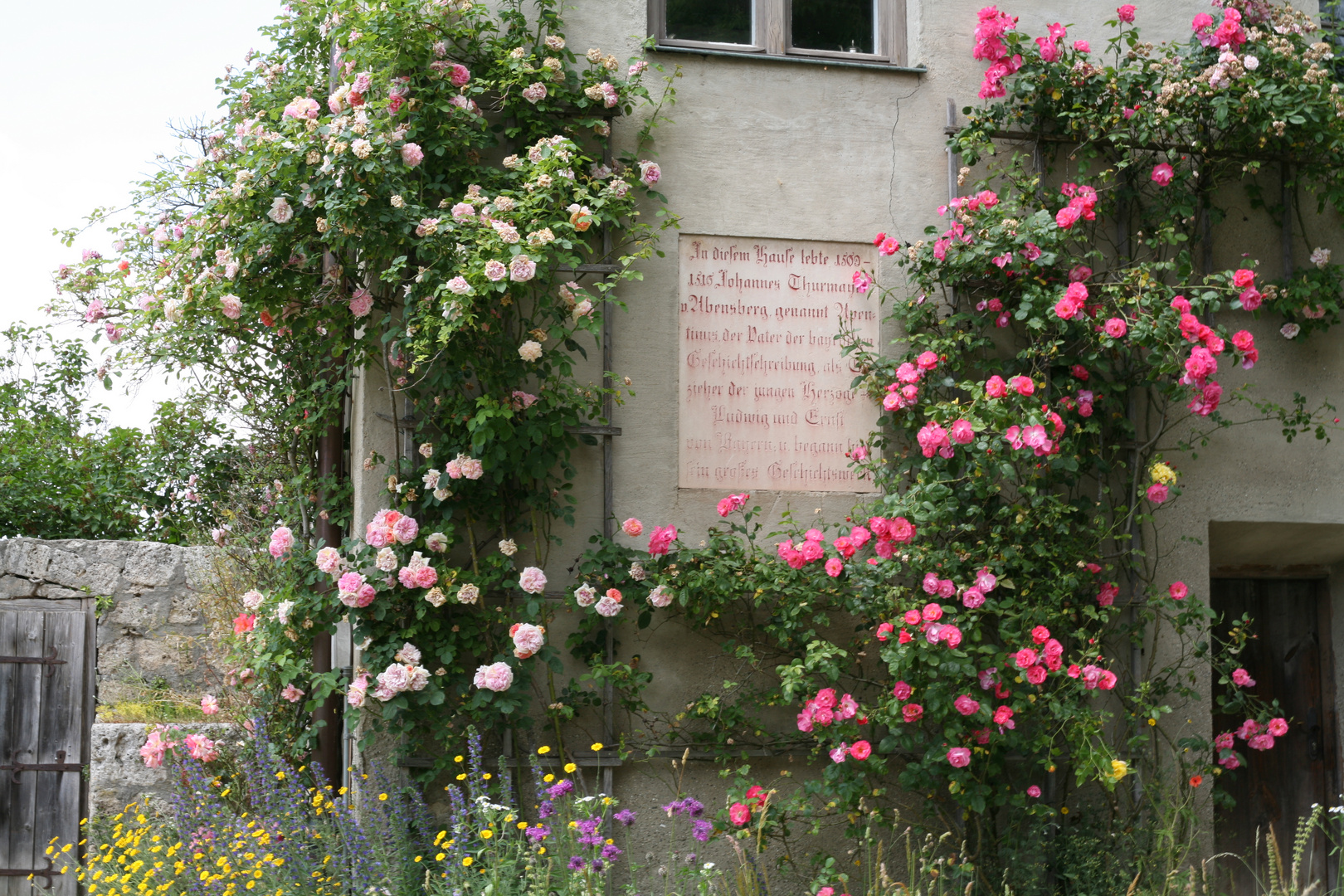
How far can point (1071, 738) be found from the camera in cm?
431

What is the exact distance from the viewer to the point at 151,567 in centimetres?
691

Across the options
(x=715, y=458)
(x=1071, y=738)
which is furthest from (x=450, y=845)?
(x=1071, y=738)

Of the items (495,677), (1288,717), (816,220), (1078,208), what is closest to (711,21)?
(816,220)

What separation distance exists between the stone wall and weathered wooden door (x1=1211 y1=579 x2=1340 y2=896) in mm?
5672

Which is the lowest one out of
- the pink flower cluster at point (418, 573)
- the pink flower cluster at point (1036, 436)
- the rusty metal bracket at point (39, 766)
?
the rusty metal bracket at point (39, 766)

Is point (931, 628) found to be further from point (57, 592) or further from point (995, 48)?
point (57, 592)

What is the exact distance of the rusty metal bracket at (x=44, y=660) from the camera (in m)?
6.83

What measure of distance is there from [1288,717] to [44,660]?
6904mm

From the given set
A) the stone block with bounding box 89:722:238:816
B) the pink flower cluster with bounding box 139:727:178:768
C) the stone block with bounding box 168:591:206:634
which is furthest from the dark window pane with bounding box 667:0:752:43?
the stone block with bounding box 168:591:206:634

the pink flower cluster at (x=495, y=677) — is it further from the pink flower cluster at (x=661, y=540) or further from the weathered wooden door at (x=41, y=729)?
the weathered wooden door at (x=41, y=729)

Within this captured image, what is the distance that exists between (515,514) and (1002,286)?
7.37 feet

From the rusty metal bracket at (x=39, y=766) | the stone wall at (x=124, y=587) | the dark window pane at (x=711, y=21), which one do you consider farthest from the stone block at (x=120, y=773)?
the dark window pane at (x=711, y=21)

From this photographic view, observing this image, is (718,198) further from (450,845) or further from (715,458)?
(450,845)

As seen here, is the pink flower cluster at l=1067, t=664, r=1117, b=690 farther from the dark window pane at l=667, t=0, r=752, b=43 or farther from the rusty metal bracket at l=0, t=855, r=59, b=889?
the rusty metal bracket at l=0, t=855, r=59, b=889
